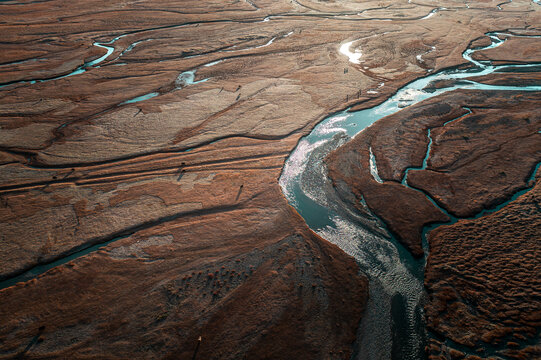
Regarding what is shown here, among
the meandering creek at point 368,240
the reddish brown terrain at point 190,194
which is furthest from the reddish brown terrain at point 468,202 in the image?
the meandering creek at point 368,240

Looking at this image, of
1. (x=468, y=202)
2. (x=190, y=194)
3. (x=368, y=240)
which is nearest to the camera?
(x=368, y=240)

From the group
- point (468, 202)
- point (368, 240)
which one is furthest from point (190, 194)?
point (468, 202)

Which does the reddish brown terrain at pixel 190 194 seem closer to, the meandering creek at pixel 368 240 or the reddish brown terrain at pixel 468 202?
the reddish brown terrain at pixel 468 202

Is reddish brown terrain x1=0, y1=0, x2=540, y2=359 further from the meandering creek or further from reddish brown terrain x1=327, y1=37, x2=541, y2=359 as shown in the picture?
the meandering creek

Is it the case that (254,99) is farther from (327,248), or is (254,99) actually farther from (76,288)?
(76,288)

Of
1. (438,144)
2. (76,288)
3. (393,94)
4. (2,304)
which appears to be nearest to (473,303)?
(438,144)

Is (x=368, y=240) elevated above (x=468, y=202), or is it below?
below

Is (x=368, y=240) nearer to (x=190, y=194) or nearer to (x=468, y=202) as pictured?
(x=468, y=202)
